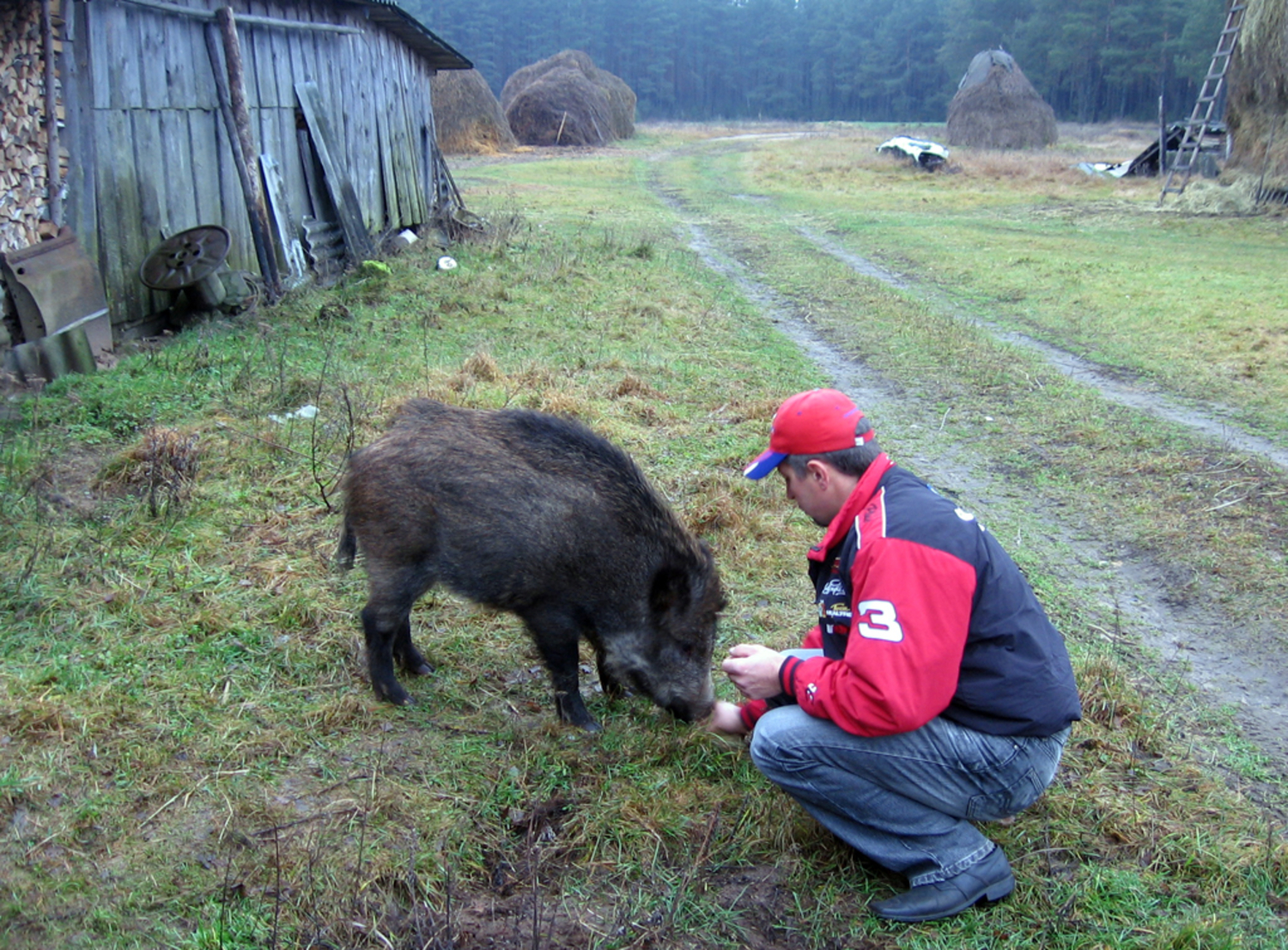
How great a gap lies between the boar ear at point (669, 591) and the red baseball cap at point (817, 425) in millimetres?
788

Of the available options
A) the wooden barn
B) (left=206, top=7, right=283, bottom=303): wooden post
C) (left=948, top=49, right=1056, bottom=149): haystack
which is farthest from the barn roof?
(left=948, top=49, right=1056, bottom=149): haystack

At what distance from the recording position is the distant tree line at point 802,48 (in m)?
58.0

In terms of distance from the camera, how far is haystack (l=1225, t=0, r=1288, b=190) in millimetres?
19562

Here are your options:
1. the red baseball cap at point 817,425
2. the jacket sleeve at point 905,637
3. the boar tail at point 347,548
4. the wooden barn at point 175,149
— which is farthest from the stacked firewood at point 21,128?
the jacket sleeve at point 905,637

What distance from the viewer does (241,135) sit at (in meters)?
9.32

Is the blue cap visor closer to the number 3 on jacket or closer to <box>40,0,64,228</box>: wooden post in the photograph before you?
the number 3 on jacket

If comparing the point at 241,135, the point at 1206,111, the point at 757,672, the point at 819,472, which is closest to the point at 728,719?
the point at 757,672

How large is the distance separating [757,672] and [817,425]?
2.43 ft

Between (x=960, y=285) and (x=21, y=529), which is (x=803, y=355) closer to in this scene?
(x=960, y=285)

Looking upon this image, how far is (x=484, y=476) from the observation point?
11.9 feet

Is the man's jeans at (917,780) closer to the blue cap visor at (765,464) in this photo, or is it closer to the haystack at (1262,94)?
the blue cap visor at (765,464)

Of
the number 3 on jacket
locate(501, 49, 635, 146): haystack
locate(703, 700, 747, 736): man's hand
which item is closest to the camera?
the number 3 on jacket

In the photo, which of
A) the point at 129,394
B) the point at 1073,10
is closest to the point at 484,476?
the point at 129,394

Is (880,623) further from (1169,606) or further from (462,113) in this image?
(462,113)
